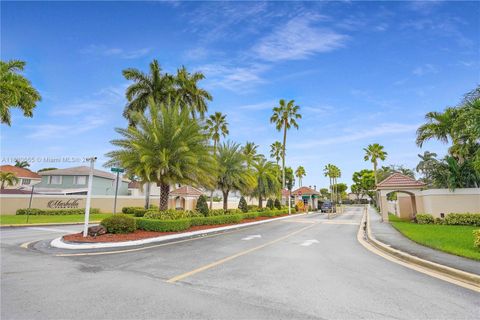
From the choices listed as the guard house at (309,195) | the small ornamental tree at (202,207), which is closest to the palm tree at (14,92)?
the small ornamental tree at (202,207)

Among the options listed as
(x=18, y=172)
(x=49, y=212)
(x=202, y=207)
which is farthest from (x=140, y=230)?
(x=18, y=172)

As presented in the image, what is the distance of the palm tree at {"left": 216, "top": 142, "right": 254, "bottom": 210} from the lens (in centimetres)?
2786

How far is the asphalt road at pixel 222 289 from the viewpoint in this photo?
14.3 ft

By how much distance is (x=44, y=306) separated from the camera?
4.57m

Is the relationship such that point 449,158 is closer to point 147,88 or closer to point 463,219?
point 463,219

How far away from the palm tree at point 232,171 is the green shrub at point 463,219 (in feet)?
56.4

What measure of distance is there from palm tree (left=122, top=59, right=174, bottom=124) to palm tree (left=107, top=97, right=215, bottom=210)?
13669mm

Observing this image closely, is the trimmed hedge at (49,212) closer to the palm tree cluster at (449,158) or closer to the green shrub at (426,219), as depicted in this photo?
the green shrub at (426,219)

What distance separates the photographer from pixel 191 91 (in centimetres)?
3281

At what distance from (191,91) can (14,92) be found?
56.3 feet

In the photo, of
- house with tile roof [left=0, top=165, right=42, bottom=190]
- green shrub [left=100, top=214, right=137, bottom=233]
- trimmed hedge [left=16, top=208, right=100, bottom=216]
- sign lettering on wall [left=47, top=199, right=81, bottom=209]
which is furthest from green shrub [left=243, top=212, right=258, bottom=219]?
house with tile roof [left=0, top=165, right=42, bottom=190]

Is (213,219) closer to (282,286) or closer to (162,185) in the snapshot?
(162,185)

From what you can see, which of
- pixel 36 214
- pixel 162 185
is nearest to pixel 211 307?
pixel 162 185

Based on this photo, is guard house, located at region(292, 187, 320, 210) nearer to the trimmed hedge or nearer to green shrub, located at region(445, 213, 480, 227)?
green shrub, located at region(445, 213, 480, 227)
